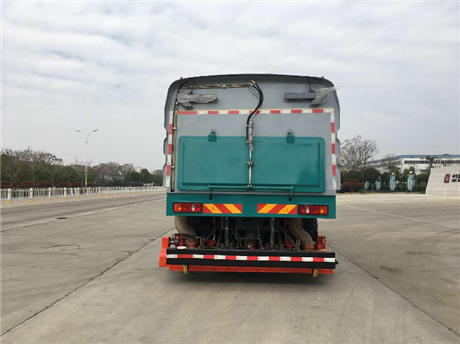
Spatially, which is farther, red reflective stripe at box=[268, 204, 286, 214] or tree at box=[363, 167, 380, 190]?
tree at box=[363, 167, 380, 190]

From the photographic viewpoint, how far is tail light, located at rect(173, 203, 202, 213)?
5.79 metres

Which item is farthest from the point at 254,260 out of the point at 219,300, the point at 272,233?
the point at 219,300

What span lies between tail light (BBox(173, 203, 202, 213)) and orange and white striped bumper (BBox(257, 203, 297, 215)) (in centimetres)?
89

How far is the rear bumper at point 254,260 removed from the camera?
5680 millimetres

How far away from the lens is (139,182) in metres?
118

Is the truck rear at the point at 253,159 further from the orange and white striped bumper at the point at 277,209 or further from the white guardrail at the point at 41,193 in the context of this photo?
the white guardrail at the point at 41,193

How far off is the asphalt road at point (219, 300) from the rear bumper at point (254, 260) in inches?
14.5

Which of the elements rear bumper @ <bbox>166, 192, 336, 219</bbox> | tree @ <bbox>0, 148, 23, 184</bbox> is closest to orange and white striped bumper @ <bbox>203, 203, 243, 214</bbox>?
rear bumper @ <bbox>166, 192, 336, 219</bbox>

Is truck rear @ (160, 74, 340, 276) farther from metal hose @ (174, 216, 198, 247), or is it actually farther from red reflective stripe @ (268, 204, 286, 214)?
metal hose @ (174, 216, 198, 247)

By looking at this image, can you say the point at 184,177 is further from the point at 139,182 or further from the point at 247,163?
the point at 139,182

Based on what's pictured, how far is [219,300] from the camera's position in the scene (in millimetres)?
5312

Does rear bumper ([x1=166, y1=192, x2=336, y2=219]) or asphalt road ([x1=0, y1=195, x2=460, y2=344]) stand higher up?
rear bumper ([x1=166, y1=192, x2=336, y2=219])

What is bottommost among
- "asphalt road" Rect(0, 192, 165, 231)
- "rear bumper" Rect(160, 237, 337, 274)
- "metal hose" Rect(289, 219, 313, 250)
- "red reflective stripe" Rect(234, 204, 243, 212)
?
"asphalt road" Rect(0, 192, 165, 231)

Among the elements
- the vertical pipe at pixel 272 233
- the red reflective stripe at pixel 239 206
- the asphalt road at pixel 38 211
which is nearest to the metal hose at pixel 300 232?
the vertical pipe at pixel 272 233
